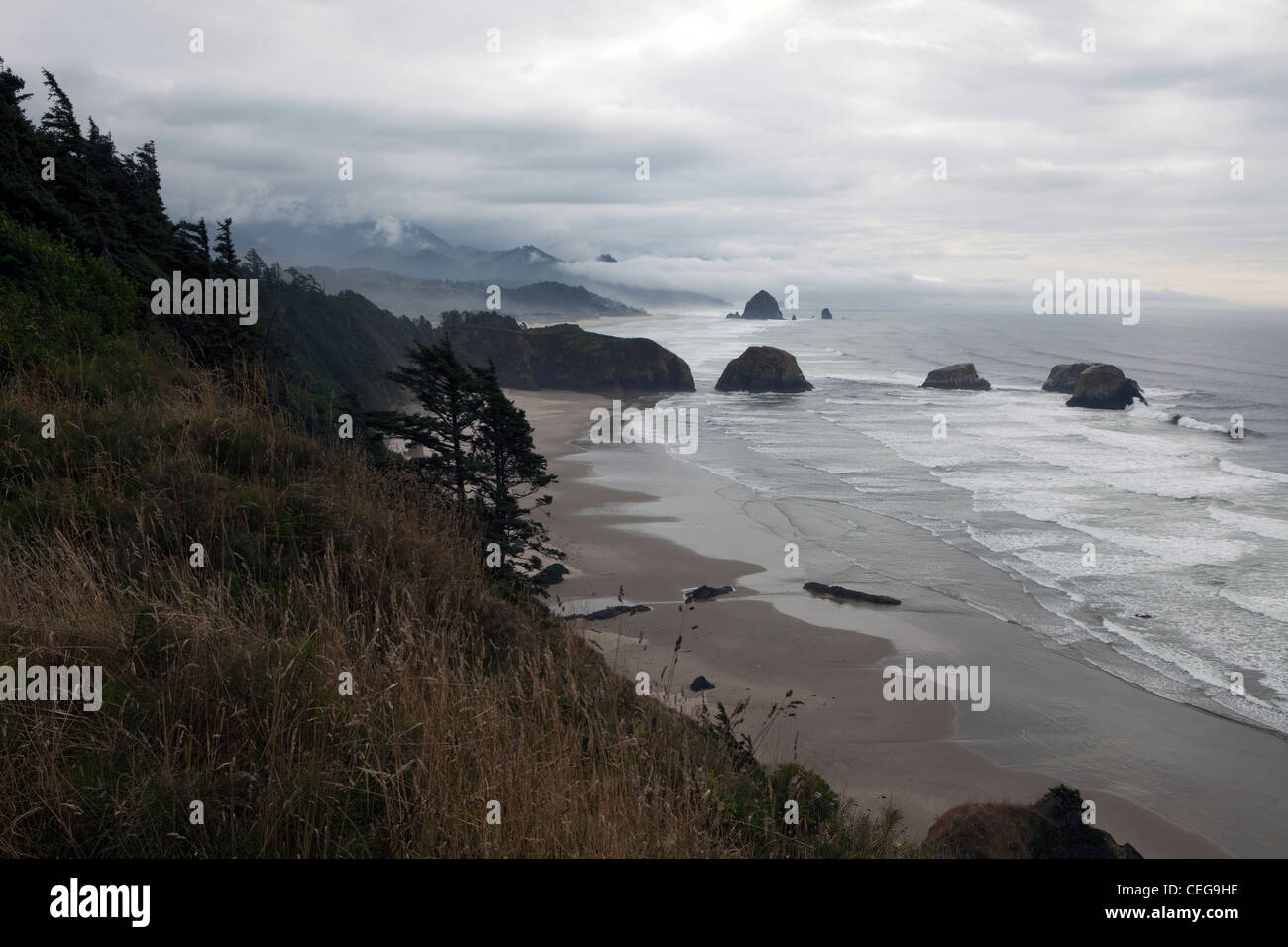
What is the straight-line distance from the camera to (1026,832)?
8281 mm

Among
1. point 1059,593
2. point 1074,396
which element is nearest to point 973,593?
point 1059,593

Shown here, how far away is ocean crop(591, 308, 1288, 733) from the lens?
15.9 meters

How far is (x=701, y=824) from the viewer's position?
376 cm

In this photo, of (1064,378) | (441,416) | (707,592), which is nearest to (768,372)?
(1064,378)

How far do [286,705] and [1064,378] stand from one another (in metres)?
69.2

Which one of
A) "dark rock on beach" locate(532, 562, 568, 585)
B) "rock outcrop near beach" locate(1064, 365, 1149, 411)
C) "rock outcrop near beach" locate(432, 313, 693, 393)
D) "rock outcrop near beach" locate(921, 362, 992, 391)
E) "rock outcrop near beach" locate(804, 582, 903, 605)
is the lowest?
"rock outcrop near beach" locate(804, 582, 903, 605)

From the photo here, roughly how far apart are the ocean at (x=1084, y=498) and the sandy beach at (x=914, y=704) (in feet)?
3.64

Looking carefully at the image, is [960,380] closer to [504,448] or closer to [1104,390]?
[1104,390]

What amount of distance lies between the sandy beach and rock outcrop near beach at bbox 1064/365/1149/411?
38.4 meters

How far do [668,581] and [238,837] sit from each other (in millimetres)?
17331

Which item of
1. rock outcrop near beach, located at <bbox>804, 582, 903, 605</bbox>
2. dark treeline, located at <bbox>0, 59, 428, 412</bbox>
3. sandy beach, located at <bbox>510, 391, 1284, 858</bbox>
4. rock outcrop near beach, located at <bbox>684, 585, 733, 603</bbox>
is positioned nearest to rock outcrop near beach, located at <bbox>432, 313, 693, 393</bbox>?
dark treeline, located at <bbox>0, 59, 428, 412</bbox>

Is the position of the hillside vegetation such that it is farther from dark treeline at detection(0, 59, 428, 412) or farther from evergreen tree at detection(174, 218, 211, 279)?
evergreen tree at detection(174, 218, 211, 279)
